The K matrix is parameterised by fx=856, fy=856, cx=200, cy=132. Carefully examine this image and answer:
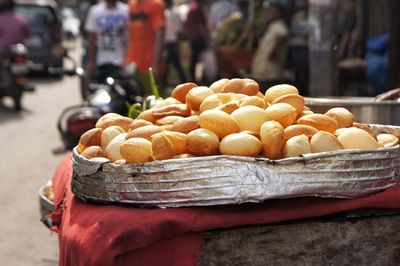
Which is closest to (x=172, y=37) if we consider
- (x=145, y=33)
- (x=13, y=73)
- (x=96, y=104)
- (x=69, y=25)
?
(x=13, y=73)

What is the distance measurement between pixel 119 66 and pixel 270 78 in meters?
4.13

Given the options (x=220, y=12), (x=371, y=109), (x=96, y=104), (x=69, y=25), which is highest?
(x=371, y=109)

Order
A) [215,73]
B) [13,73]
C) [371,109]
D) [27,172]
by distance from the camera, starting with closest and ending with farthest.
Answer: [371,109], [27,172], [215,73], [13,73]

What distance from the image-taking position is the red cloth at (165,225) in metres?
2.63

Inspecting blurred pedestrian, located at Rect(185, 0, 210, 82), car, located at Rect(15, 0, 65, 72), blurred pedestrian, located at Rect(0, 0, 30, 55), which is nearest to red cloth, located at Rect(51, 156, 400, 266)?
blurred pedestrian, located at Rect(185, 0, 210, 82)

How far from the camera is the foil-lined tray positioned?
8.83 feet

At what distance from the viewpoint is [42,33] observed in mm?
20422

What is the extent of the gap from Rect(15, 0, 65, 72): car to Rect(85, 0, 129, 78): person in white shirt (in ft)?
36.8

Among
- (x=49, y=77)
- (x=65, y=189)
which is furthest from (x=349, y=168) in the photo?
(x=49, y=77)

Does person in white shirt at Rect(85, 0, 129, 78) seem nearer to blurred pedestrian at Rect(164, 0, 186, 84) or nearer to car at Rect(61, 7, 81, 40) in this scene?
blurred pedestrian at Rect(164, 0, 186, 84)

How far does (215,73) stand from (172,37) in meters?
1.29

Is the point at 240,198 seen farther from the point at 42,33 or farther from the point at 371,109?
the point at 42,33

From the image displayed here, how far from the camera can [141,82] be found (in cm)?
887

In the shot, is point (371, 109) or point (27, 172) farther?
point (27, 172)
